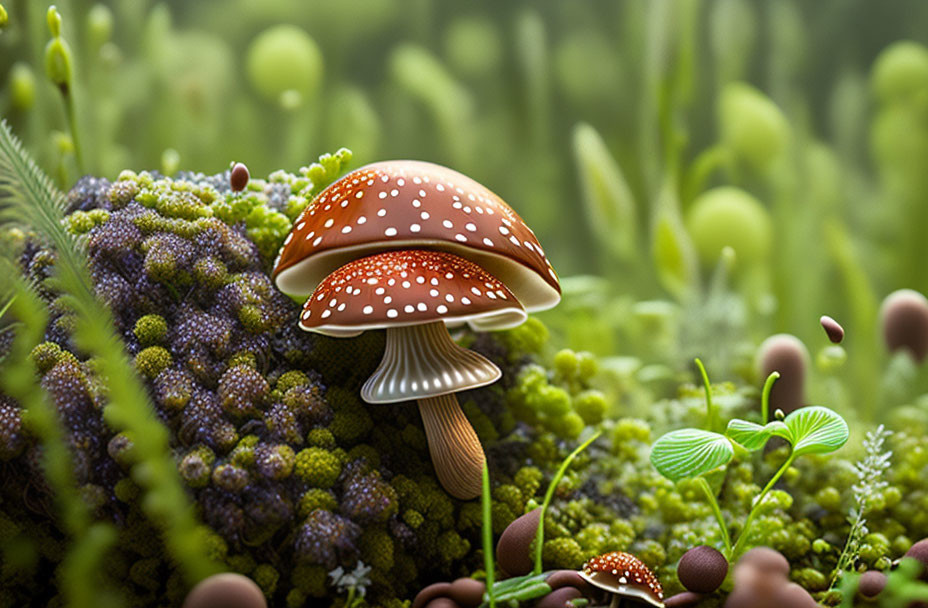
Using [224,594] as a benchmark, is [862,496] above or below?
below

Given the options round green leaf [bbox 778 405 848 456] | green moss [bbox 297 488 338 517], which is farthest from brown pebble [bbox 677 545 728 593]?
green moss [bbox 297 488 338 517]

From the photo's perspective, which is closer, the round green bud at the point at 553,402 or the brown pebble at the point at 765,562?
the brown pebble at the point at 765,562

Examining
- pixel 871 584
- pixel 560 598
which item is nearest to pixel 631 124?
pixel 871 584

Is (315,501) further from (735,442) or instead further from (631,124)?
(631,124)

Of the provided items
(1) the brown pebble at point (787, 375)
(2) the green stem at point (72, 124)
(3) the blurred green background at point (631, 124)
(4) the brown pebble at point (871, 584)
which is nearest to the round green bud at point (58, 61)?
(2) the green stem at point (72, 124)

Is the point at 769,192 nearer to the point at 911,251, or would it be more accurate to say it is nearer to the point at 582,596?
the point at 911,251

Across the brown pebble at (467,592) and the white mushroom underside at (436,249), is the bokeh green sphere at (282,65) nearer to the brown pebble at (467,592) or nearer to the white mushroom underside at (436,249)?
the white mushroom underside at (436,249)

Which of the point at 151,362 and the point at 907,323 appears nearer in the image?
the point at 151,362
